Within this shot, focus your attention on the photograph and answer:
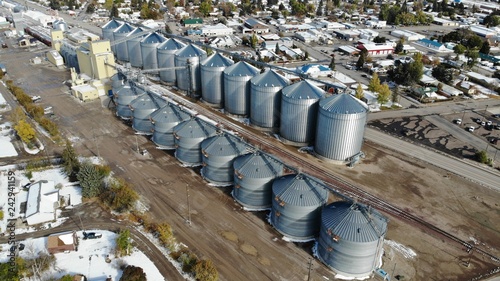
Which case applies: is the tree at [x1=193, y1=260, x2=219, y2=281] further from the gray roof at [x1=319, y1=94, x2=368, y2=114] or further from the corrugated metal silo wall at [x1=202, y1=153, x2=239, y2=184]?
the gray roof at [x1=319, y1=94, x2=368, y2=114]

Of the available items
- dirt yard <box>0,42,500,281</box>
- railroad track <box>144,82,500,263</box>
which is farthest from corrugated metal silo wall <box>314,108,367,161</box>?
railroad track <box>144,82,500,263</box>

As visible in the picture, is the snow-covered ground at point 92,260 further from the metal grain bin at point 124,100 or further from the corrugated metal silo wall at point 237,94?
the corrugated metal silo wall at point 237,94

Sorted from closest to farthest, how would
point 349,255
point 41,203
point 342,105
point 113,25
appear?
1. point 349,255
2. point 41,203
3. point 342,105
4. point 113,25

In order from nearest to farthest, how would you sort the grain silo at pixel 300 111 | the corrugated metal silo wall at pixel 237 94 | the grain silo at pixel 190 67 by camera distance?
the grain silo at pixel 300 111 → the corrugated metal silo wall at pixel 237 94 → the grain silo at pixel 190 67

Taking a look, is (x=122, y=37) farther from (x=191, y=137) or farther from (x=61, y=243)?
→ (x=61, y=243)

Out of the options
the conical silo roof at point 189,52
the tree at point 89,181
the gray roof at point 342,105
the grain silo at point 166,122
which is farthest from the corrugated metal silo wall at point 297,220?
the conical silo roof at point 189,52

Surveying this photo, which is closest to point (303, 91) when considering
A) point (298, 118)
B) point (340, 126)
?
point (298, 118)

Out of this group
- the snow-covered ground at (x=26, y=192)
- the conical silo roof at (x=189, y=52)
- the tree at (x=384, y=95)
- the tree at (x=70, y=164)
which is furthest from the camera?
the conical silo roof at (x=189, y=52)

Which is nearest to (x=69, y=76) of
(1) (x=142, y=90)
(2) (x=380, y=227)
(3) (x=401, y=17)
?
(1) (x=142, y=90)

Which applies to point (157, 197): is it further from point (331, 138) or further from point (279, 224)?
point (331, 138)
